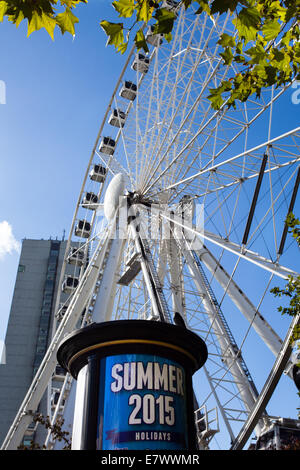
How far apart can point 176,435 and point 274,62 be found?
553 centimetres

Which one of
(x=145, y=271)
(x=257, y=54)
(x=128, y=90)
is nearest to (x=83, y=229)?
(x=128, y=90)

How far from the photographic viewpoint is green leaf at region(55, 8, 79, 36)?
153 inches

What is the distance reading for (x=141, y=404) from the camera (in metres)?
7.43

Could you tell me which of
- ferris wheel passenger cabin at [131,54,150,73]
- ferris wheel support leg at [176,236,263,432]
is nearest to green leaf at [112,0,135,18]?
ferris wheel support leg at [176,236,263,432]

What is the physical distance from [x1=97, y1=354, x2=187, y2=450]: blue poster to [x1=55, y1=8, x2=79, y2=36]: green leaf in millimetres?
5399

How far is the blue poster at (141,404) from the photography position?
23.7ft

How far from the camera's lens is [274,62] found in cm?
478

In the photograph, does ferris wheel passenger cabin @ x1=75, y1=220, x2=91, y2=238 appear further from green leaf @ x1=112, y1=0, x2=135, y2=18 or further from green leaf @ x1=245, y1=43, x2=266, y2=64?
green leaf @ x1=112, y1=0, x2=135, y2=18

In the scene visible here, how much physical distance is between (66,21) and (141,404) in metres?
5.56

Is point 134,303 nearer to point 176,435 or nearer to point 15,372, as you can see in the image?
point 176,435

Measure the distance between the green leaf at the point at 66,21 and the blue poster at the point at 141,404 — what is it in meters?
5.40

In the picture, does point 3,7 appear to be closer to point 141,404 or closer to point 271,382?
point 141,404

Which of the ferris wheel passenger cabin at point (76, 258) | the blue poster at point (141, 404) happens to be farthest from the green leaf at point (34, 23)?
the ferris wheel passenger cabin at point (76, 258)
